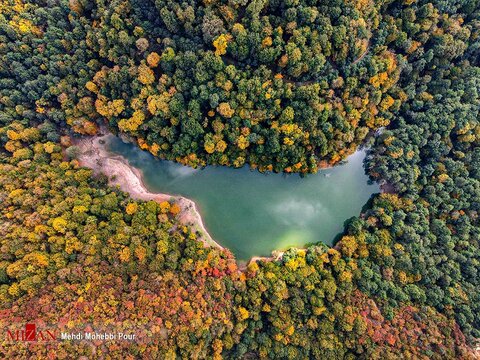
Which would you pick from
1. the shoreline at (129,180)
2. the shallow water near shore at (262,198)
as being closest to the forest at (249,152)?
the shoreline at (129,180)

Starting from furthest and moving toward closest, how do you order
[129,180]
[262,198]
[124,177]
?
[262,198] < [129,180] < [124,177]

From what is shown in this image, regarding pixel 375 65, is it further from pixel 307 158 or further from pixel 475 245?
pixel 475 245

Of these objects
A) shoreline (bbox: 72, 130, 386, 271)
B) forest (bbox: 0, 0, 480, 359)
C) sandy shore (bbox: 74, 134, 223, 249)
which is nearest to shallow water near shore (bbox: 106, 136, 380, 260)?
shoreline (bbox: 72, 130, 386, 271)

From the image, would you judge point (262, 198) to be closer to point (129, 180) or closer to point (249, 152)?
point (249, 152)

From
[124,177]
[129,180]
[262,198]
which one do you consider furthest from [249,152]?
[124,177]

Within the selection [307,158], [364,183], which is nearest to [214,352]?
[307,158]

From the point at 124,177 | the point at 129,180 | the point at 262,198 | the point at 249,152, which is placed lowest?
the point at 129,180

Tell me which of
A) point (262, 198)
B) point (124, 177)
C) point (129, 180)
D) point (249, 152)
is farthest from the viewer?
point (262, 198)
